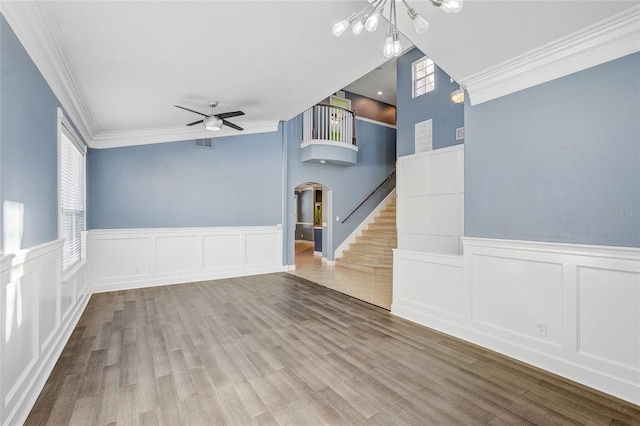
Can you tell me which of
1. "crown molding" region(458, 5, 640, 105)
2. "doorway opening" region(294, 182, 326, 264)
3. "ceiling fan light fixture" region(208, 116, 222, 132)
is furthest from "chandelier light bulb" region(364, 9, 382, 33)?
"doorway opening" region(294, 182, 326, 264)

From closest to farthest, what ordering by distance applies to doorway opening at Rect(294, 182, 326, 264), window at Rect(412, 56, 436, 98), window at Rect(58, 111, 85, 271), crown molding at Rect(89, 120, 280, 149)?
window at Rect(58, 111, 85, 271)
crown molding at Rect(89, 120, 280, 149)
window at Rect(412, 56, 436, 98)
doorway opening at Rect(294, 182, 326, 264)

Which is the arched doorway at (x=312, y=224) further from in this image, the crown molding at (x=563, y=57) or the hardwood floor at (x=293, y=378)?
the crown molding at (x=563, y=57)

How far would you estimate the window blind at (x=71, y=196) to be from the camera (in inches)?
139

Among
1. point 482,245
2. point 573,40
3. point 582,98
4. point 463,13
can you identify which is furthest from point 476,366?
point 463,13

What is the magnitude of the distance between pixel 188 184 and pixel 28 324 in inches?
161

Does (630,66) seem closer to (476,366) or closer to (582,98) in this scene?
(582,98)

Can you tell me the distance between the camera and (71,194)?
3984mm

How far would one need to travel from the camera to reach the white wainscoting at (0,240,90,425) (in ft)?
5.99

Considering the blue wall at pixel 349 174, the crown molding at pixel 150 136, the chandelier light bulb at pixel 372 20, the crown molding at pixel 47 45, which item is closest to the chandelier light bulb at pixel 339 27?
the chandelier light bulb at pixel 372 20

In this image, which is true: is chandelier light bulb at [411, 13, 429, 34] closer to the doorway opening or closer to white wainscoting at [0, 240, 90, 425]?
white wainscoting at [0, 240, 90, 425]

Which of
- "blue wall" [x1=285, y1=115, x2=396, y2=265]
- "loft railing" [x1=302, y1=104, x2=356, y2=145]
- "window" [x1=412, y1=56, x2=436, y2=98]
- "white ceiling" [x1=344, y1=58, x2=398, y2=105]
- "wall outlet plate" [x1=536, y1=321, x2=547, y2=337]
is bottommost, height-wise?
"wall outlet plate" [x1=536, y1=321, x2=547, y2=337]

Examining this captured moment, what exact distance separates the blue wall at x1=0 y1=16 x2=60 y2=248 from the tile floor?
158 inches

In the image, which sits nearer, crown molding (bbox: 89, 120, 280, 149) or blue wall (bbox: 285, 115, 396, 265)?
crown molding (bbox: 89, 120, 280, 149)

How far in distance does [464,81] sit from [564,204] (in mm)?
1600
